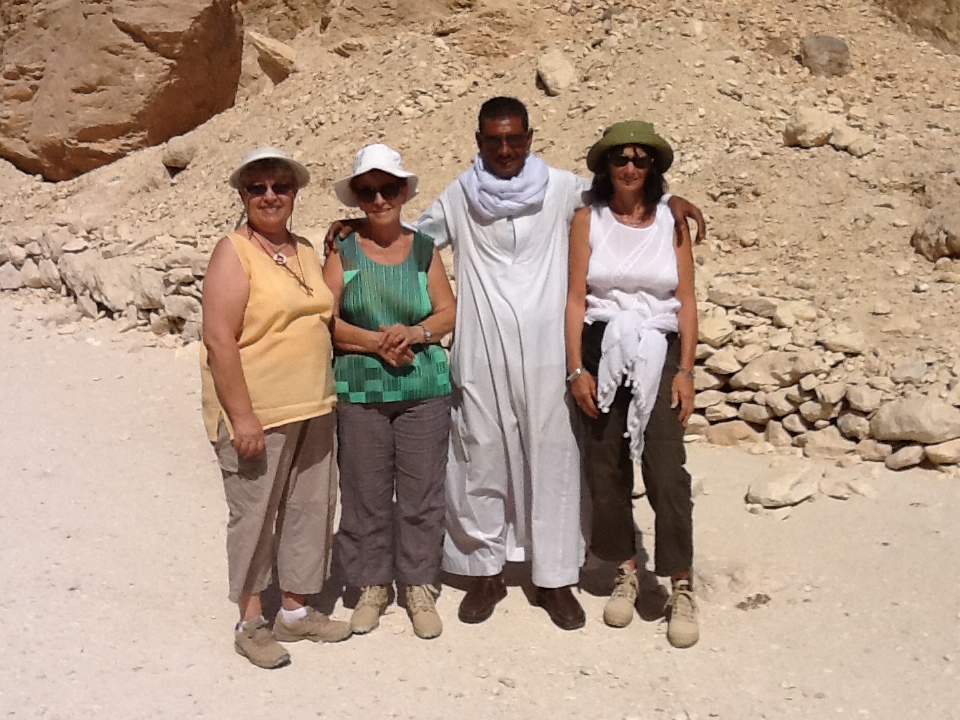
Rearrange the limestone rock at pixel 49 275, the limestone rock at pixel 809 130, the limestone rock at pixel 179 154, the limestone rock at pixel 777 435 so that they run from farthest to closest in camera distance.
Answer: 1. the limestone rock at pixel 179 154
2. the limestone rock at pixel 49 275
3. the limestone rock at pixel 809 130
4. the limestone rock at pixel 777 435

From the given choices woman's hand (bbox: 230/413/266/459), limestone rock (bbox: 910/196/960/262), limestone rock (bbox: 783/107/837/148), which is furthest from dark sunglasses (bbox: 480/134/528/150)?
limestone rock (bbox: 783/107/837/148)

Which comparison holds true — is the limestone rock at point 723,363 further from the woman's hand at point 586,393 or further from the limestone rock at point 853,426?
the woman's hand at point 586,393

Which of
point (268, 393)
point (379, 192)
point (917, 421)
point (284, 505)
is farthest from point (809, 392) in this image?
point (268, 393)

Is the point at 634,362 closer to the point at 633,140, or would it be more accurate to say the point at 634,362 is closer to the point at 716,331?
the point at 633,140

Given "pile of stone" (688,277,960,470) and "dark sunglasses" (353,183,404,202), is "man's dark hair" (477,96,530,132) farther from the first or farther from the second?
"pile of stone" (688,277,960,470)

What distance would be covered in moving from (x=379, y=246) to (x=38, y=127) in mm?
9988

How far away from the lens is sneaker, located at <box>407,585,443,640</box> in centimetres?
321

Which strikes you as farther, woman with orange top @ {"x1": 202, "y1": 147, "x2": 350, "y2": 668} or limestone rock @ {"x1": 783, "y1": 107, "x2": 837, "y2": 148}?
limestone rock @ {"x1": 783, "y1": 107, "x2": 837, "y2": 148}

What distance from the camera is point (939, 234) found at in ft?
19.5

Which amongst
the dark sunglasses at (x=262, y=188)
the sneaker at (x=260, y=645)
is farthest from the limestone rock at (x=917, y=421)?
the dark sunglasses at (x=262, y=188)

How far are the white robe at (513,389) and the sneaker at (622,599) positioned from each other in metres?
0.17

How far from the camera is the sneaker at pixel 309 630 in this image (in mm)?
3150

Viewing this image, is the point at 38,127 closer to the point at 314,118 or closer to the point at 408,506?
the point at 314,118

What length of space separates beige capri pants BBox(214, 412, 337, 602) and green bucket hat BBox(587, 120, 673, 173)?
1.15 meters
